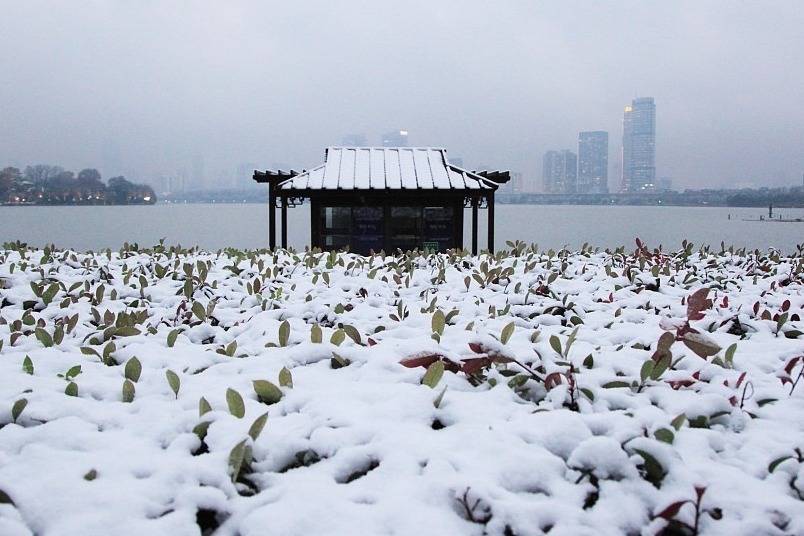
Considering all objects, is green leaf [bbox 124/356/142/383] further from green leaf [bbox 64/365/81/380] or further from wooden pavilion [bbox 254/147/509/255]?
wooden pavilion [bbox 254/147/509/255]

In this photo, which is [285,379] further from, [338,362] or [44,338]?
[44,338]

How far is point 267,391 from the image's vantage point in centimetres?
229

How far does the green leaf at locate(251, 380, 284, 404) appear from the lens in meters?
2.28

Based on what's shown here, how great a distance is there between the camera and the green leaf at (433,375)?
7.48ft

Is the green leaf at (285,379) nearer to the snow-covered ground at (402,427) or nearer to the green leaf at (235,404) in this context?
the snow-covered ground at (402,427)

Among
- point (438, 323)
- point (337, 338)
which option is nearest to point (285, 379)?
point (337, 338)

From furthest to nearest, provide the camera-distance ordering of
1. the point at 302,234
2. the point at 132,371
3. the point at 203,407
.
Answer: the point at 302,234 < the point at 132,371 < the point at 203,407

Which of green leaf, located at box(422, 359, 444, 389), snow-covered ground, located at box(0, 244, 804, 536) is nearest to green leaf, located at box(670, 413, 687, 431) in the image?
snow-covered ground, located at box(0, 244, 804, 536)

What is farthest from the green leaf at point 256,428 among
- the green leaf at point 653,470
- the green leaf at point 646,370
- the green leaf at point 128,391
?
the green leaf at point 646,370

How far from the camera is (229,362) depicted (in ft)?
9.16

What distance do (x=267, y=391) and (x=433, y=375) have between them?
0.69 metres

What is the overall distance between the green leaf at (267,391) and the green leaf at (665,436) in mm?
1447

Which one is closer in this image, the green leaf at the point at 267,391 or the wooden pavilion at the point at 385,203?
the green leaf at the point at 267,391

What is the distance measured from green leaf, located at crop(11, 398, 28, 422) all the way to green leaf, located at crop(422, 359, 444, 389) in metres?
1.54
